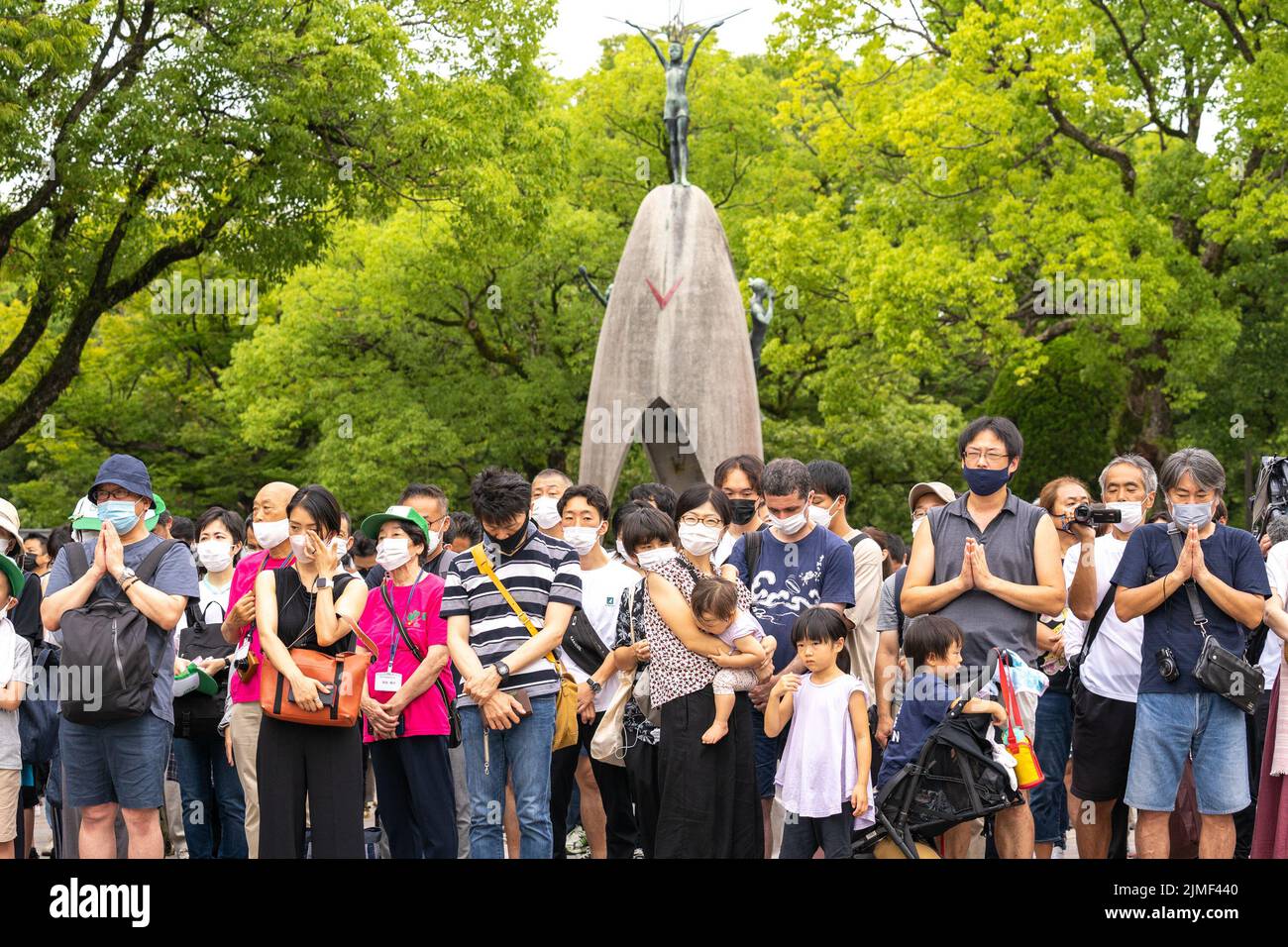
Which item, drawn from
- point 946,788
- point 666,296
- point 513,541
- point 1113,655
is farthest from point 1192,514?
point 666,296

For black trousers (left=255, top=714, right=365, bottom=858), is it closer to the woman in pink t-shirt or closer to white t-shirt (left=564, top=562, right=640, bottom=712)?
the woman in pink t-shirt

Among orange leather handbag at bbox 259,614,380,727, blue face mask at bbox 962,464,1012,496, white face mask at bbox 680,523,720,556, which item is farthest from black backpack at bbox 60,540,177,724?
blue face mask at bbox 962,464,1012,496

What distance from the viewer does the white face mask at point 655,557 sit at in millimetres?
6043

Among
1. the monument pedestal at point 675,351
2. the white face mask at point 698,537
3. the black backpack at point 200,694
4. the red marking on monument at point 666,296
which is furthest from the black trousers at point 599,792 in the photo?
the red marking on monument at point 666,296

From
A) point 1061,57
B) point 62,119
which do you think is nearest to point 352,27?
point 62,119

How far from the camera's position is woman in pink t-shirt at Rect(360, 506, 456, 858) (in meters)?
5.90

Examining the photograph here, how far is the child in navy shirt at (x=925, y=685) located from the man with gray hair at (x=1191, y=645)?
2.71 ft

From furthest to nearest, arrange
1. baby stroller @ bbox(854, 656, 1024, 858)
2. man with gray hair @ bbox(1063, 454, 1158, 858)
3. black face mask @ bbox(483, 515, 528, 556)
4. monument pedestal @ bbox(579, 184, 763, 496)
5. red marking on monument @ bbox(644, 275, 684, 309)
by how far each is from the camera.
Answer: red marking on monument @ bbox(644, 275, 684, 309), monument pedestal @ bbox(579, 184, 763, 496), man with gray hair @ bbox(1063, 454, 1158, 858), black face mask @ bbox(483, 515, 528, 556), baby stroller @ bbox(854, 656, 1024, 858)

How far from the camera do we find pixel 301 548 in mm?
5629

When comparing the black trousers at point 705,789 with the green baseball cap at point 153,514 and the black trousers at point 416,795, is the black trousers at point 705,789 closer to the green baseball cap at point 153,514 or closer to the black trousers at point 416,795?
the black trousers at point 416,795

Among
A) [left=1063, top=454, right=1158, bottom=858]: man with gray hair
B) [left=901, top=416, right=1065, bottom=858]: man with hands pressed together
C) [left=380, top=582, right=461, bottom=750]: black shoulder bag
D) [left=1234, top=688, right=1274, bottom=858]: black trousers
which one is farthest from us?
[left=1234, top=688, right=1274, bottom=858]: black trousers

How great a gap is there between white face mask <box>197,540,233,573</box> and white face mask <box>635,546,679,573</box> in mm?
2405

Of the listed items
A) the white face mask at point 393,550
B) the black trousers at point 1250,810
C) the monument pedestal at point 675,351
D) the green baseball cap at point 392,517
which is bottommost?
the black trousers at point 1250,810

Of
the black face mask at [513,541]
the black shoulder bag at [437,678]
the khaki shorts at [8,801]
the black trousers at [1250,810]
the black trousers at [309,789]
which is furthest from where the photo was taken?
the black trousers at [1250,810]
